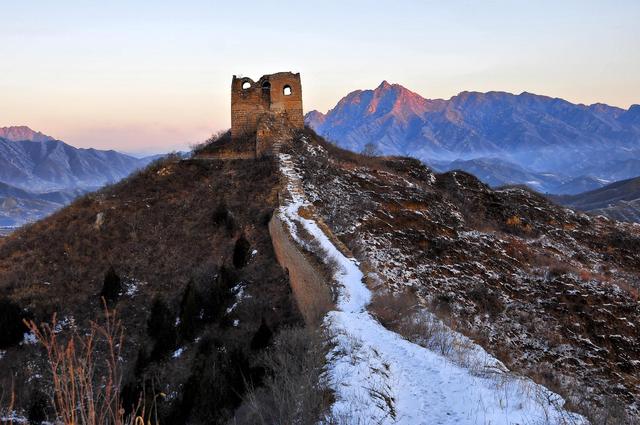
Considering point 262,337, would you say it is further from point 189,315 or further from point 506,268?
point 506,268

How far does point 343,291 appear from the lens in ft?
41.4

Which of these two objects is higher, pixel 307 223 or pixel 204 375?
pixel 307 223

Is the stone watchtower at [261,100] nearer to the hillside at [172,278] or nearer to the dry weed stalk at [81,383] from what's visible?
the hillside at [172,278]

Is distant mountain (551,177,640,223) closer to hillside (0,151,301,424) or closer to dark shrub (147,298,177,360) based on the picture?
hillside (0,151,301,424)

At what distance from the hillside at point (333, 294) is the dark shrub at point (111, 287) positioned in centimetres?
54

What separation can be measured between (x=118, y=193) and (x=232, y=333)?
14.1 m

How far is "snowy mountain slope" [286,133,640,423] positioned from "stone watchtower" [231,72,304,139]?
10.0ft

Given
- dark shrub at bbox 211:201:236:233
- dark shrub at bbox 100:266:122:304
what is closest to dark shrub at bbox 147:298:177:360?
dark shrub at bbox 100:266:122:304

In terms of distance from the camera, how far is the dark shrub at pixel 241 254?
18844mm

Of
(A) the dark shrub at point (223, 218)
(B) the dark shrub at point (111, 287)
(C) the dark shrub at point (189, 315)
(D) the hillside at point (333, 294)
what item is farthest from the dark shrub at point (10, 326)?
(A) the dark shrub at point (223, 218)

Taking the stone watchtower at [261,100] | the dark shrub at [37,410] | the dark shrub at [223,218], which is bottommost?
the dark shrub at [37,410]

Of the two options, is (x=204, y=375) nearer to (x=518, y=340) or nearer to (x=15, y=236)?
(x=518, y=340)

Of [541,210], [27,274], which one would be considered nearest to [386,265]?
[27,274]

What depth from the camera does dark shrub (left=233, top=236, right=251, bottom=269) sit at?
1884 cm
